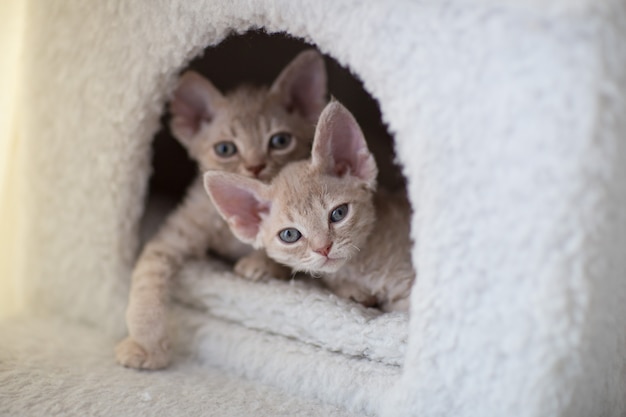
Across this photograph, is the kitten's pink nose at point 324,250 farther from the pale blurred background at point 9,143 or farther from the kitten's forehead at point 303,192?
the pale blurred background at point 9,143

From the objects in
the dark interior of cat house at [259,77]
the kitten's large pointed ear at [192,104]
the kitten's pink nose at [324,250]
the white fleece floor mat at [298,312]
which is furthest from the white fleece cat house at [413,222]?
the dark interior of cat house at [259,77]

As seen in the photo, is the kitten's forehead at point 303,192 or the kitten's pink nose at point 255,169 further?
the kitten's pink nose at point 255,169

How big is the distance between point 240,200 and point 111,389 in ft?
1.41

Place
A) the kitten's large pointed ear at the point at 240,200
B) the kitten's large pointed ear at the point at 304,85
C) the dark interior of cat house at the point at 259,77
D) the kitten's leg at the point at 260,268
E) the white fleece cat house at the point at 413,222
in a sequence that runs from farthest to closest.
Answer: the dark interior of cat house at the point at 259,77 → the kitten's large pointed ear at the point at 304,85 → the kitten's leg at the point at 260,268 → the kitten's large pointed ear at the point at 240,200 → the white fleece cat house at the point at 413,222

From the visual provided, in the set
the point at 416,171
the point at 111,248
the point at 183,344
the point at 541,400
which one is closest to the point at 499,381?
the point at 541,400

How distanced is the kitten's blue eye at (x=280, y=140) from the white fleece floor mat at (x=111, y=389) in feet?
1.70

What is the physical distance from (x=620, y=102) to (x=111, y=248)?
3.52 ft

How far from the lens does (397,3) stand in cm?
104

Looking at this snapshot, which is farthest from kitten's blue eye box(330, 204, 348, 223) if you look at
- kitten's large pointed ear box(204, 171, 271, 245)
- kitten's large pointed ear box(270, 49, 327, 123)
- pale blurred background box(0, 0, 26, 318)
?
pale blurred background box(0, 0, 26, 318)

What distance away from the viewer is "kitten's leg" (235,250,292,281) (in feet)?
4.80

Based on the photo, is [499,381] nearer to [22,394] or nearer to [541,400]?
[541,400]

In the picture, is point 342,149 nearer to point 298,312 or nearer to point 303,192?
point 303,192

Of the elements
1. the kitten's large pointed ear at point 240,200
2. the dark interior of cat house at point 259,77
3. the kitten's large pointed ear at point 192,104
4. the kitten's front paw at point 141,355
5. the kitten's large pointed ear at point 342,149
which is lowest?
the kitten's front paw at point 141,355

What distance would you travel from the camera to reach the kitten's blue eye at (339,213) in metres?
1.30
